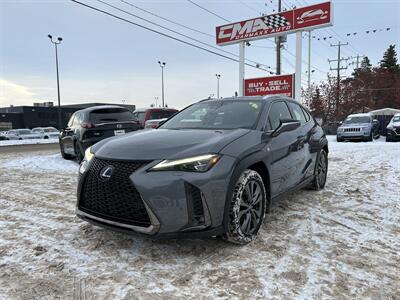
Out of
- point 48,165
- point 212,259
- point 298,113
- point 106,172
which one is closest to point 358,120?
point 298,113

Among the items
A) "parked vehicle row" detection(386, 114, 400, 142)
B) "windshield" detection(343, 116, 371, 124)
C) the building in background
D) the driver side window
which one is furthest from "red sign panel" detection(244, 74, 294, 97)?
the building in background

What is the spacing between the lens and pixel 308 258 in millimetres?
3027

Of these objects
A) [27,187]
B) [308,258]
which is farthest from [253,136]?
[27,187]

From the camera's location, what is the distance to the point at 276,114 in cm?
429

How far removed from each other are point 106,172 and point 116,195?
23cm

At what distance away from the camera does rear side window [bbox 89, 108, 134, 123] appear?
8.29 metres

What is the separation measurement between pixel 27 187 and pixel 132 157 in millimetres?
4141

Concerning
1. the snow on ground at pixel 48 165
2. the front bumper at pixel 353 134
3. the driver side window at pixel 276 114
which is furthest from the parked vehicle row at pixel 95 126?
the front bumper at pixel 353 134

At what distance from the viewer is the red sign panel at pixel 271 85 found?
16.4 meters

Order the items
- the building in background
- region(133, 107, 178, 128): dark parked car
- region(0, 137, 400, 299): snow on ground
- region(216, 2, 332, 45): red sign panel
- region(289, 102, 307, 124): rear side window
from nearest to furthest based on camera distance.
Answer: region(0, 137, 400, 299): snow on ground → region(289, 102, 307, 124): rear side window → region(133, 107, 178, 128): dark parked car → region(216, 2, 332, 45): red sign panel → the building in background

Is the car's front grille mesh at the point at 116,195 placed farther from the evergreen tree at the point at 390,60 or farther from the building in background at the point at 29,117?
the evergreen tree at the point at 390,60

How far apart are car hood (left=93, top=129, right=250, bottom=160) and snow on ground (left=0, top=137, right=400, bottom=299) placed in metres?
0.74

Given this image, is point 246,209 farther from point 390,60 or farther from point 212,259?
point 390,60

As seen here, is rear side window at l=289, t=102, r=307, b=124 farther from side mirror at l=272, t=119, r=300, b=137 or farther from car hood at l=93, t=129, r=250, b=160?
car hood at l=93, t=129, r=250, b=160
